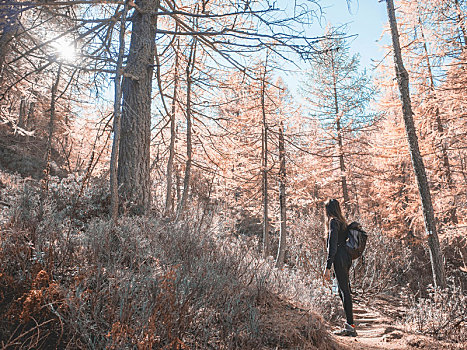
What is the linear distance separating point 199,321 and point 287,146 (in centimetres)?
1129

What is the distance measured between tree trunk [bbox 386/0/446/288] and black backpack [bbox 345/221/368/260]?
3.83m

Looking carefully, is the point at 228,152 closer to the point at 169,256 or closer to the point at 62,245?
the point at 169,256

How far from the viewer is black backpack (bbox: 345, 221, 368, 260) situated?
420cm

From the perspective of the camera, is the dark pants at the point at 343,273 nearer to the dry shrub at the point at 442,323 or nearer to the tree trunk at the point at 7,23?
the dry shrub at the point at 442,323

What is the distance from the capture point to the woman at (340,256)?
13.3 ft

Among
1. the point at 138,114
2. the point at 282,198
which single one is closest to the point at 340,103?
the point at 282,198

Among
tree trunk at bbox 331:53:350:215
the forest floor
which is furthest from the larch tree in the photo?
the forest floor

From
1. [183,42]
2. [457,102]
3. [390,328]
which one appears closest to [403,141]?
[457,102]

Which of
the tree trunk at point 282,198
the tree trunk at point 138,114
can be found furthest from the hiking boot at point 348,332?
the tree trunk at point 282,198

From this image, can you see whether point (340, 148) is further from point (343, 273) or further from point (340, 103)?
point (343, 273)

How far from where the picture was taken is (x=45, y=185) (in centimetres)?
387

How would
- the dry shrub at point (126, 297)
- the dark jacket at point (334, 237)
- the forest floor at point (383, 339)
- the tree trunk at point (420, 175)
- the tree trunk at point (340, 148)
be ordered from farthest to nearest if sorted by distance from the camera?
the tree trunk at point (340, 148) → the tree trunk at point (420, 175) → the dark jacket at point (334, 237) → the forest floor at point (383, 339) → the dry shrub at point (126, 297)

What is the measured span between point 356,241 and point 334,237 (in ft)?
1.12

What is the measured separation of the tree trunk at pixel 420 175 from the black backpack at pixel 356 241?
12.6 feet
